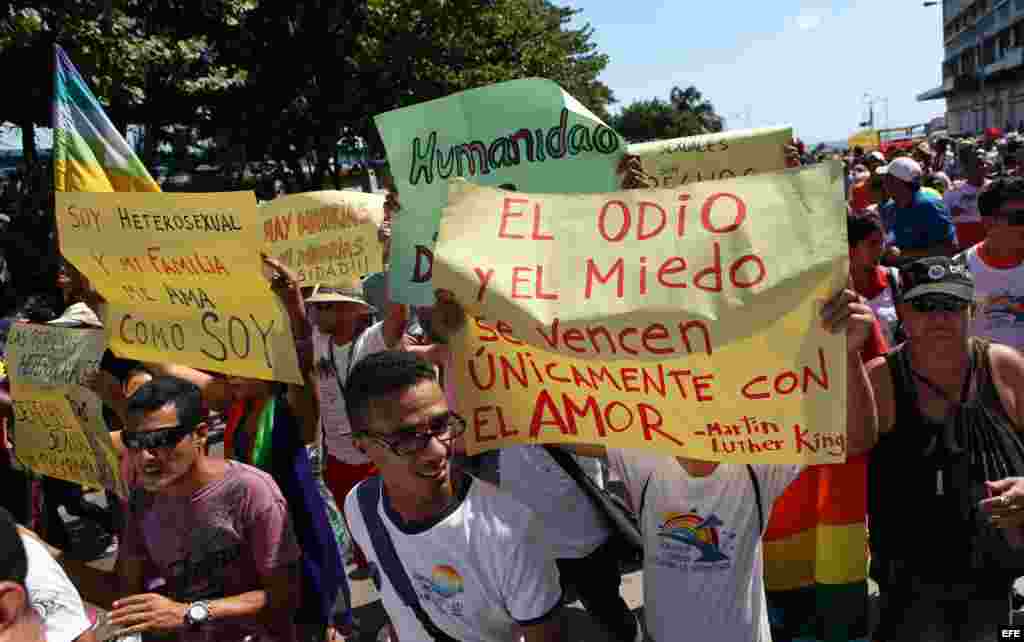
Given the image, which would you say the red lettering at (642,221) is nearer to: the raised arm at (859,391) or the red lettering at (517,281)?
the red lettering at (517,281)

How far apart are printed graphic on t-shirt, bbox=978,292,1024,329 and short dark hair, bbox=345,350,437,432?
321cm

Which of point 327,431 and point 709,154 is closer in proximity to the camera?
point 327,431

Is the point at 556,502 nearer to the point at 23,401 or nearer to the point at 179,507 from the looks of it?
the point at 179,507

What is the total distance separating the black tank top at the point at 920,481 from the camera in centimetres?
269

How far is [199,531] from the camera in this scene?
2801mm

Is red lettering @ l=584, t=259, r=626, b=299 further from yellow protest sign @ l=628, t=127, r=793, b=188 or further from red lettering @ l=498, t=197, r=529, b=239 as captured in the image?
yellow protest sign @ l=628, t=127, r=793, b=188

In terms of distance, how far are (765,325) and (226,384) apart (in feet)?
7.67

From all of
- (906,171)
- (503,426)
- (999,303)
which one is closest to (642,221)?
(503,426)

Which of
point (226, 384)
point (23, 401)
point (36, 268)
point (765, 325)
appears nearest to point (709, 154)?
point (226, 384)

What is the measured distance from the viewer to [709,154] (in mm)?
5262

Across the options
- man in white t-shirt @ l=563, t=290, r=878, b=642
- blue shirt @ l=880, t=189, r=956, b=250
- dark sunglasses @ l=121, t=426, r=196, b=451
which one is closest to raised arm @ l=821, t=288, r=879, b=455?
man in white t-shirt @ l=563, t=290, r=878, b=642

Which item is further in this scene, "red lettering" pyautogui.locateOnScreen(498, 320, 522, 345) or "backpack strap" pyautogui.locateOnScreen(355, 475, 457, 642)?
"red lettering" pyautogui.locateOnScreen(498, 320, 522, 345)

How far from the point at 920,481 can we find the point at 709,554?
65cm

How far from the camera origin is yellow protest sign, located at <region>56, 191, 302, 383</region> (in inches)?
135
